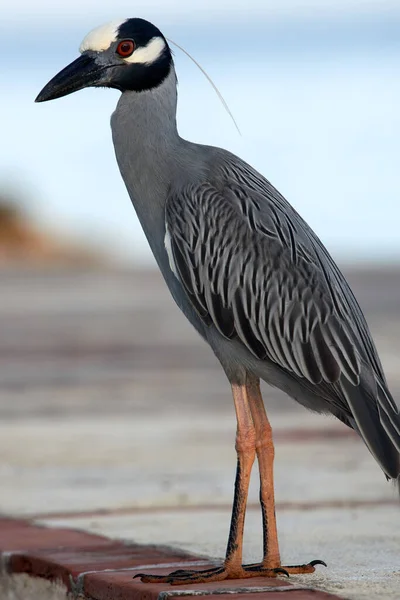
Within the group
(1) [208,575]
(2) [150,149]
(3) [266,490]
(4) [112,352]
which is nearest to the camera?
(1) [208,575]

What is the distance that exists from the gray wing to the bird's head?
1.92 ft

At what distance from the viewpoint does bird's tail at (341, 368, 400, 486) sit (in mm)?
5797

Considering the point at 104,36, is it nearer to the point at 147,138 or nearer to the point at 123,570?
the point at 147,138

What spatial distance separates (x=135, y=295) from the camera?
29609 millimetres

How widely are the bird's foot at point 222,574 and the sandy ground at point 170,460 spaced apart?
0.37 ft

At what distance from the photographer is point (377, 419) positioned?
5863 millimetres

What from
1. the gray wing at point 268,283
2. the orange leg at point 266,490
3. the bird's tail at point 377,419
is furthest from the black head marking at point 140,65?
the bird's tail at point 377,419

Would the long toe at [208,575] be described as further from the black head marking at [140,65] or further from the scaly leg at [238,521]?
the black head marking at [140,65]

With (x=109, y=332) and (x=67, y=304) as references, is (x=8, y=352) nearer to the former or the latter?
(x=109, y=332)

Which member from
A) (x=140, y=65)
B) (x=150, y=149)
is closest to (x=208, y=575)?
(x=150, y=149)

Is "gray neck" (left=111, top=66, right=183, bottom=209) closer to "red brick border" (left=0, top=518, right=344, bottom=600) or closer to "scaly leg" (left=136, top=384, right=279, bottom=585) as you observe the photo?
"scaly leg" (left=136, top=384, right=279, bottom=585)

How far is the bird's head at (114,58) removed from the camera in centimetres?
631

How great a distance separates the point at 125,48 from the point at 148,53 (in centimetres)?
10

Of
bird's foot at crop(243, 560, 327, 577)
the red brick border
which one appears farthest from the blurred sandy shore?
bird's foot at crop(243, 560, 327, 577)
